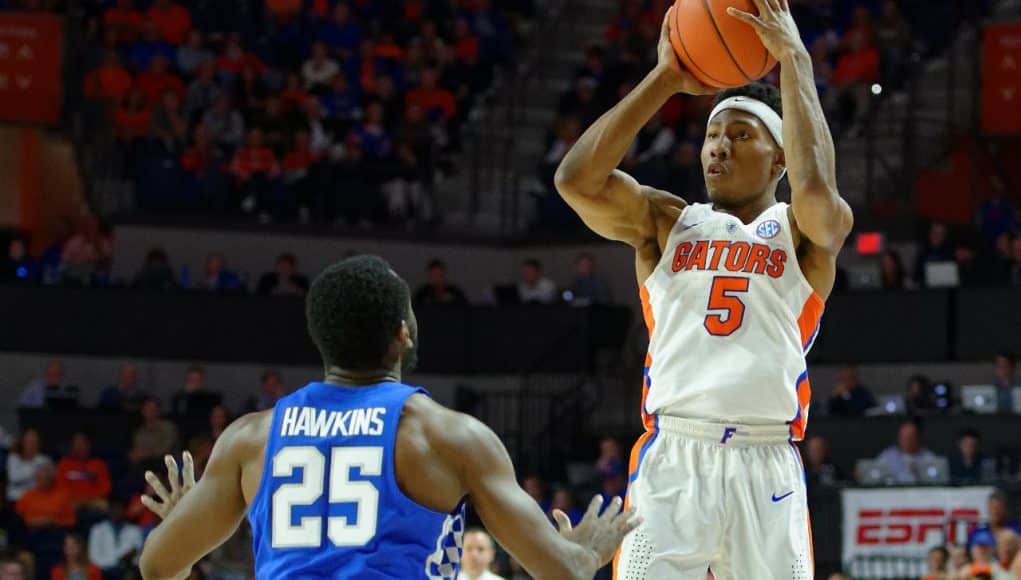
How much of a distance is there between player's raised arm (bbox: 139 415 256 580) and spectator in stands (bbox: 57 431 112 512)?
12.3 metres

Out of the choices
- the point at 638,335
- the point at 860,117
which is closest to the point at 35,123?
the point at 638,335

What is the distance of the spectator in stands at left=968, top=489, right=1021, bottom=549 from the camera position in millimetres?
14203

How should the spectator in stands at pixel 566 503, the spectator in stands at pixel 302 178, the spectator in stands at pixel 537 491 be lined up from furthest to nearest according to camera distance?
the spectator in stands at pixel 302 178, the spectator in stands at pixel 537 491, the spectator in stands at pixel 566 503

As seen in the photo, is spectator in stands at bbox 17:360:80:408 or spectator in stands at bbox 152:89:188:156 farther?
spectator in stands at bbox 152:89:188:156

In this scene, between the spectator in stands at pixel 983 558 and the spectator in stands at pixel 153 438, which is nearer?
the spectator in stands at pixel 983 558

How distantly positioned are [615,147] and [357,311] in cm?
170

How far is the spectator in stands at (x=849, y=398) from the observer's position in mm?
17109

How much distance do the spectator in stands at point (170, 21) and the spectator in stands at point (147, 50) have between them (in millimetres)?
211

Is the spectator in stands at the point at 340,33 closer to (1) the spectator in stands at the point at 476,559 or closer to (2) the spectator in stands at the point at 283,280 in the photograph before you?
(2) the spectator in stands at the point at 283,280

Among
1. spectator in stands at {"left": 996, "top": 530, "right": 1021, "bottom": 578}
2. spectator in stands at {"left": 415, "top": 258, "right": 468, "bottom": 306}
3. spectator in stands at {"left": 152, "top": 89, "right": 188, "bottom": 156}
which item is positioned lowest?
spectator in stands at {"left": 996, "top": 530, "right": 1021, "bottom": 578}

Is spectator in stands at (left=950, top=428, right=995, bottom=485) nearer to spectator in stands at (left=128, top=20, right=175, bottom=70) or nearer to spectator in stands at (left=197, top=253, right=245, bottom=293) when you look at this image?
spectator in stands at (left=197, top=253, right=245, bottom=293)

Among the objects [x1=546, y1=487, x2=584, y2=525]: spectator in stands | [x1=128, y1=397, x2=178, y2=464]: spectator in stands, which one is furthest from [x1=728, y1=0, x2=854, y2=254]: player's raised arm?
[x1=128, y1=397, x2=178, y2=464]: spectator in stands

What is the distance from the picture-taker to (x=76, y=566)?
15328 millimetres

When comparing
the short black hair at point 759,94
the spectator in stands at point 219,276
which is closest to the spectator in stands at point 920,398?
the spectator in stands at point 219,276
